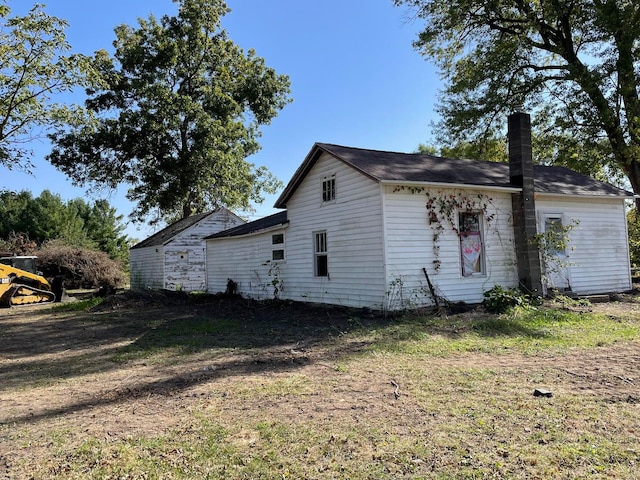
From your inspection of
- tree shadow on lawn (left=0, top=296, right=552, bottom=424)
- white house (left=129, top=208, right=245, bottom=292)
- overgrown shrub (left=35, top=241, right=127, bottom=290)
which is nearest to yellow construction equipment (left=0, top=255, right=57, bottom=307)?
tree shadow on lawn (left=0, top=296, right=552, bottom=424)

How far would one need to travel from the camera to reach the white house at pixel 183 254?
79.3 ft

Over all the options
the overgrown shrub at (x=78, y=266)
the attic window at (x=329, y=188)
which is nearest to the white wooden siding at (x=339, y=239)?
the attic window at (x=329, y=188)

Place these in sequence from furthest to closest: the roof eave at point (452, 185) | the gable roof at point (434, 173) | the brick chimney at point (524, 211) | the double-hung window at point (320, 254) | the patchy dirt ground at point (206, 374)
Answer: the double-hung window at point (320, 254), the brick chimney at point (524, 211), the gable roof at point (434, 173), the roof eave at point (452, 185), the patchy dirt ground at point (206, 374)

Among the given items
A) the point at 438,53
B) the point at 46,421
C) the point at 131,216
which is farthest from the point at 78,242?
the point at 46,421

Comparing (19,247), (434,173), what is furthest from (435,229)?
(19,247)

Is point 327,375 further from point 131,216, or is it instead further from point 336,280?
point 131,216

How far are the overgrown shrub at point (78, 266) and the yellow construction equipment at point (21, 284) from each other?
353 inches

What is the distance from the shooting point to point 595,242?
14.5 metres

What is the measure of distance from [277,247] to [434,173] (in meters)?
6.35

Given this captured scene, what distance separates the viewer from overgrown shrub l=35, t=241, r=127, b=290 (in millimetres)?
29078

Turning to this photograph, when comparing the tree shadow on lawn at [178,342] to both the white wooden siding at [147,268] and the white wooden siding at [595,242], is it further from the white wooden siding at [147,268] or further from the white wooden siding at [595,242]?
the white wooden siding at [147,268]

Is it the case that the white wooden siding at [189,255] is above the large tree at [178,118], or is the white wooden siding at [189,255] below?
below

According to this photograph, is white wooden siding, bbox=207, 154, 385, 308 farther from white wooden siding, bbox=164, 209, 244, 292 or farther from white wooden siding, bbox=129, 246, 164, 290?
white wooden siding, bbox=129, 246, 164, 290

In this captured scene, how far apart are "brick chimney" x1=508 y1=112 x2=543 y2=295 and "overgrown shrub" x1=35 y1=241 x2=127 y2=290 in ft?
82.9
